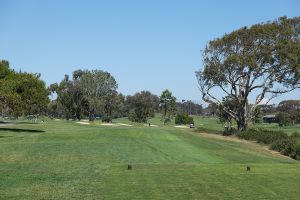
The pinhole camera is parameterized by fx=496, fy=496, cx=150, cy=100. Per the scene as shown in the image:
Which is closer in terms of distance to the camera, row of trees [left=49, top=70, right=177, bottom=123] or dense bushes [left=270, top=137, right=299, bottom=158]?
dense bushes [left=270, top=137, right=299, bottom=158]

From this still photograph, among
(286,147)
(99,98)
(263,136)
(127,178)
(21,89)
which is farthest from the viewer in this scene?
(99,98)

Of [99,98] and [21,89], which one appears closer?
[21,89]

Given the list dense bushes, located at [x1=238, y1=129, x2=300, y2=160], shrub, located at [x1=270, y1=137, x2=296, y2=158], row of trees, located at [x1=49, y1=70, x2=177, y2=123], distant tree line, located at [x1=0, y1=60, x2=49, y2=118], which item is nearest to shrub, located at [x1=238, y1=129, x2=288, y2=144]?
dense bushes, located at [x1=238, y1=129, x2=300, y2=160]

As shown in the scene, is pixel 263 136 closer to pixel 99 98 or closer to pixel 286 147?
pixel 286 147

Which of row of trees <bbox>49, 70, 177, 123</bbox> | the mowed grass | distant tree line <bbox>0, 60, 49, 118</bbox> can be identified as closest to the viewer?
the mowed grass

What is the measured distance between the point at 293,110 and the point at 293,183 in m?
138

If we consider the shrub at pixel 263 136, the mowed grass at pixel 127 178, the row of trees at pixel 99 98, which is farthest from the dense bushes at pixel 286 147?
the row of trees at pixel 99 98

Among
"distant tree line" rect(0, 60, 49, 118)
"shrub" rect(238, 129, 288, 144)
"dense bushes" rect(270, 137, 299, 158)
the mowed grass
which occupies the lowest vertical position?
the mowed grass

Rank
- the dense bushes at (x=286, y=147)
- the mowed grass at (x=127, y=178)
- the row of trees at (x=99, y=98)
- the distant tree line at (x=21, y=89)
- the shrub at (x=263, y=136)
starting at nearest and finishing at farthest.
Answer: the mowed grass at (x=127, y=178)
the dense bushes at (x=286, y=147)
the distant tree line at (x=21, y=89)
the shrub at (x=263, y=136)
the row of trees at (x=99, y=98)

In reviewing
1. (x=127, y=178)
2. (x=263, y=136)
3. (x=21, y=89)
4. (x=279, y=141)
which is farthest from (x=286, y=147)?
(x=21, y=89)

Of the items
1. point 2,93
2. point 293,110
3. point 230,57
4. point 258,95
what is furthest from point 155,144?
point 293,110

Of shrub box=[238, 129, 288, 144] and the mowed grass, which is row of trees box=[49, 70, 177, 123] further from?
the mowed grass

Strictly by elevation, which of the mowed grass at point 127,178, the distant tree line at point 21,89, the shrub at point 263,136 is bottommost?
the mowed grass at point 127,178

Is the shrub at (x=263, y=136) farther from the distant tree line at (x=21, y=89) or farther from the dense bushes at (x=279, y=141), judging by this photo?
the distant tree line at (x=21, y=89)
